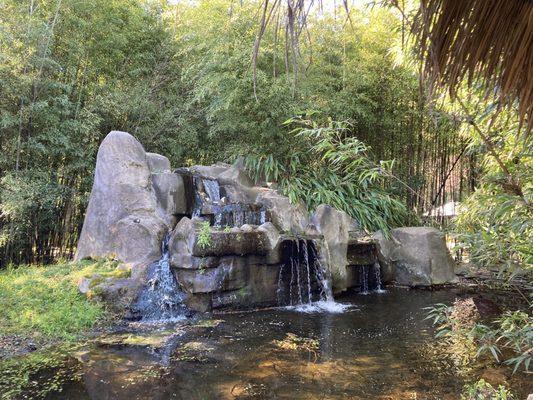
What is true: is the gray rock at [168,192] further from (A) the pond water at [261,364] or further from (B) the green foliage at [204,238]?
(A) the pond water at [261,364]

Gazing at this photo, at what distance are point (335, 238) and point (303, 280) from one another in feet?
3.23

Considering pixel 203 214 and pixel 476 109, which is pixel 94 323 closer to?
pixel 203 214

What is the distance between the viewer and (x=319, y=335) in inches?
196

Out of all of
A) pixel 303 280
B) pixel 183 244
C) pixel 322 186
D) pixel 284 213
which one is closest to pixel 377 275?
pixel 303 280

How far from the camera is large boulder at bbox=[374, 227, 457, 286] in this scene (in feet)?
25.8

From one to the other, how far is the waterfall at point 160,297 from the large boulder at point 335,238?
8.28 feet

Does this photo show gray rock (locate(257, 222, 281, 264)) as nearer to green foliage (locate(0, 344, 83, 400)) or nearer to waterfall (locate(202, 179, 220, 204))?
waterfall (locate(202, 179, 220, 204))

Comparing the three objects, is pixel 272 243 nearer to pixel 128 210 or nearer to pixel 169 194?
pixel 169 194

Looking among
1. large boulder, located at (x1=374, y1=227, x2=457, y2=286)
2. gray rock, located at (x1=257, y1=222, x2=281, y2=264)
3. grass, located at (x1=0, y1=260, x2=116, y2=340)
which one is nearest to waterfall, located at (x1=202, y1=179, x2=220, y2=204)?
gray rock, located at (x1=257, y1=222, x2=281, y2=264)

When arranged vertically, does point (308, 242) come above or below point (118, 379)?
above

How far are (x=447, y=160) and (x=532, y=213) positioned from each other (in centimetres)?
957

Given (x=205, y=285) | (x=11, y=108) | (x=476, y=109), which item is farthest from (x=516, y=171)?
(x=11, y=108)

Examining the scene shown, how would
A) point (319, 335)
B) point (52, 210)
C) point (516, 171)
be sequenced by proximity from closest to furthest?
point (516, 171)
point (319, 335)
point (52, 210)

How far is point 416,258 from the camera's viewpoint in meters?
7.96
